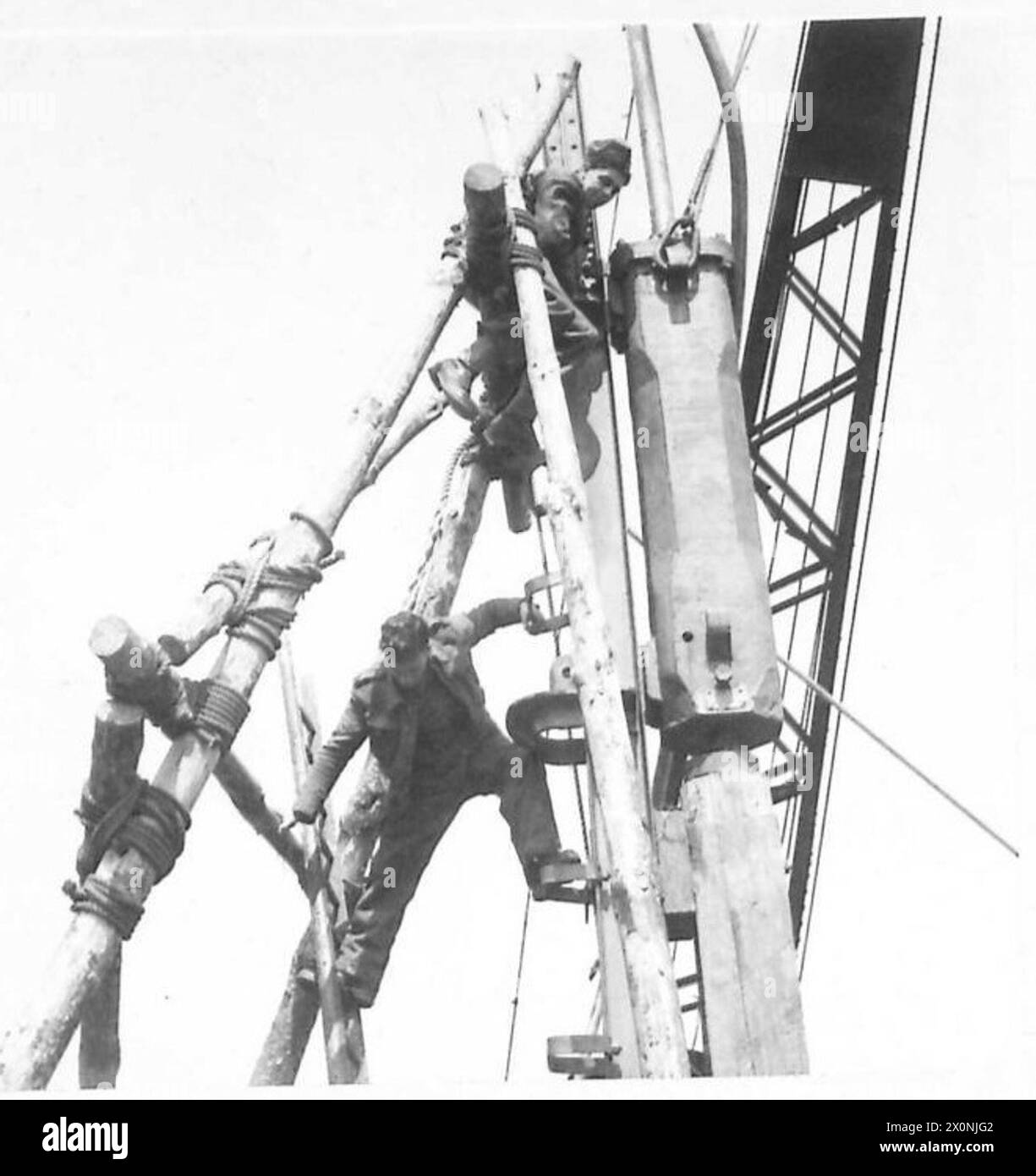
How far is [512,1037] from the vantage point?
900 centimetres

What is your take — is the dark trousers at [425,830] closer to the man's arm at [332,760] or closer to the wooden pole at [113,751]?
the man's arm at [332,760]

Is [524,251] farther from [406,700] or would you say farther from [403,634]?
[406,700]

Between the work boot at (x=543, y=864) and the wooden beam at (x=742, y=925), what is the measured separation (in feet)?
1.81

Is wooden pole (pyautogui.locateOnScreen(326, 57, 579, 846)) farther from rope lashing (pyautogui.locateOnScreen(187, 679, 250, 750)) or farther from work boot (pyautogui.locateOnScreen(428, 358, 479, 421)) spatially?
rope lashing (pyautogui.locateOnScreen(187, 679, 250, 750))

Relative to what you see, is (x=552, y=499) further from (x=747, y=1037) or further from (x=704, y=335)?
(x=747, y=1037)

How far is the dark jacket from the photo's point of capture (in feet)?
26.0

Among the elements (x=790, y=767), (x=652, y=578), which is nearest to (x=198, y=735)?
(x=652, y=578)

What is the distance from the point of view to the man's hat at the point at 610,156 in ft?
28.1

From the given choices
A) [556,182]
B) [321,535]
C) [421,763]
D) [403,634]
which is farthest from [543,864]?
[556,182]

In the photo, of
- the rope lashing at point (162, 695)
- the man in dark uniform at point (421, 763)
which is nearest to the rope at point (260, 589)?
the rope lashing at point (162, 695)

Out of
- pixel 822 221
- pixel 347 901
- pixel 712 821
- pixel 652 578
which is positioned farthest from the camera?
pixel 822 221

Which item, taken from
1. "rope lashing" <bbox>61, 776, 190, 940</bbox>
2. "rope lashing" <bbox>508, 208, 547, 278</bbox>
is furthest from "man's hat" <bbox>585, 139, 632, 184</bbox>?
"rope lashing" <bbox>61, 776, 190, 940</bbox>

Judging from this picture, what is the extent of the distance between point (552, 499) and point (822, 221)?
3654 mm

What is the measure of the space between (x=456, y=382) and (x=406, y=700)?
147 centimetres
